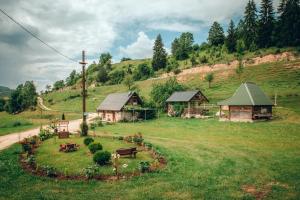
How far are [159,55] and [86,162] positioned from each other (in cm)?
10566

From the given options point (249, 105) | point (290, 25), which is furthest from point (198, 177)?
point (290, 25)

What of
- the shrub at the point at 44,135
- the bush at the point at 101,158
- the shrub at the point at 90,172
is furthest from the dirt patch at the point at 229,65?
the shrub at the point at 90,172

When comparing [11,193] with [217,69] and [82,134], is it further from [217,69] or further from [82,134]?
[217,69]

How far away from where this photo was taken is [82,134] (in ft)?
117

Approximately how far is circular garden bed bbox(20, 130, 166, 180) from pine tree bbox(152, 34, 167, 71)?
311 ft

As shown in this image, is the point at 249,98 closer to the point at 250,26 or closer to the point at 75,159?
the point at 75,159

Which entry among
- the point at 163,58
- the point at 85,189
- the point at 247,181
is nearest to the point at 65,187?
the point at 85,189

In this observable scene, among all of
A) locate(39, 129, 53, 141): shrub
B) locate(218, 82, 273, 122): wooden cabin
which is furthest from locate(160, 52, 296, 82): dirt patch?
locate(39, 129, 53, 141): shrub

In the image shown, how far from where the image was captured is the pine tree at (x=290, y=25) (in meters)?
85.4

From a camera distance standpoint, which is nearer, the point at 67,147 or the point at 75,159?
the point at 75,159

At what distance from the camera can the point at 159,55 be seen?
405ft

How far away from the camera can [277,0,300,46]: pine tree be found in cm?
8538

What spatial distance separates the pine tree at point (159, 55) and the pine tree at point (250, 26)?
118ft

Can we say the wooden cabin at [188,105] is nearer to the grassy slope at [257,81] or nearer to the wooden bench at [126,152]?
the grassy slope at [257,81]
